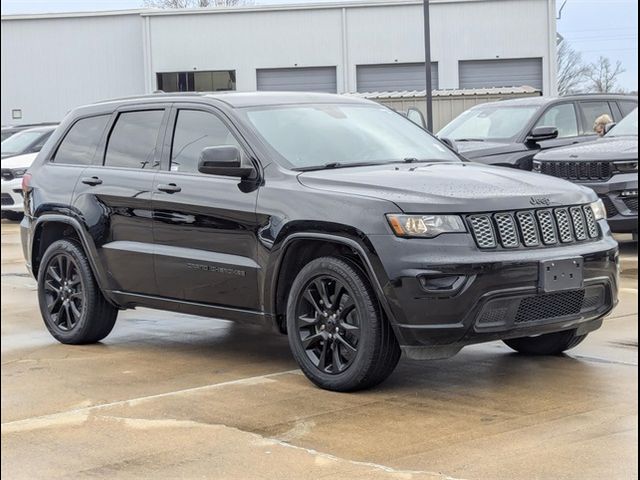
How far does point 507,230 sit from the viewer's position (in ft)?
20.1

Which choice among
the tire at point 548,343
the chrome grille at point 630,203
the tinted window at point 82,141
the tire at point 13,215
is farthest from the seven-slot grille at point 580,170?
the tire at point 13,215

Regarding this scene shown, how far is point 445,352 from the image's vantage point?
6.14m

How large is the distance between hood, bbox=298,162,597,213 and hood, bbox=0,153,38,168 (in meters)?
14.2

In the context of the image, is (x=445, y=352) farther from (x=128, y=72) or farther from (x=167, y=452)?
(x=128, y=72)

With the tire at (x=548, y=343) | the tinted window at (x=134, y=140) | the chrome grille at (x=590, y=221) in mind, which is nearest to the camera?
the chrome grille at (x=590, y=221)

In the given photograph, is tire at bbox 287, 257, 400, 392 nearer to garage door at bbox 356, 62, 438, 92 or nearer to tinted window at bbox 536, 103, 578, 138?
tinted window at bbox 536, 103, 578, 138

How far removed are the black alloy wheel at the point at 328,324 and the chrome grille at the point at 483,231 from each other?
0.74 m

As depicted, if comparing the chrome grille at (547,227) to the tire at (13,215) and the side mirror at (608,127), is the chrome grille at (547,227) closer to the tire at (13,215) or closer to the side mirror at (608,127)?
the side mirror at (608,127)

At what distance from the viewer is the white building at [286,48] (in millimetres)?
40375

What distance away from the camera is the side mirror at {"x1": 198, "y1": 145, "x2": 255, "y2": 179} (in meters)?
6.75

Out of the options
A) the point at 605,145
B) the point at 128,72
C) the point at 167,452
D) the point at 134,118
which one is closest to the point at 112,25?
the point at 128,72

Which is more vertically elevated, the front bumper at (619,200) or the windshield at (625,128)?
the windshield at (625,128)

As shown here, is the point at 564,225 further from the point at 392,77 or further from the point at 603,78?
the point at 392,77

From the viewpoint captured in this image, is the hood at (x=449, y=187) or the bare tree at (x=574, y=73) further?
the bare tree at (x=574, y=73)
